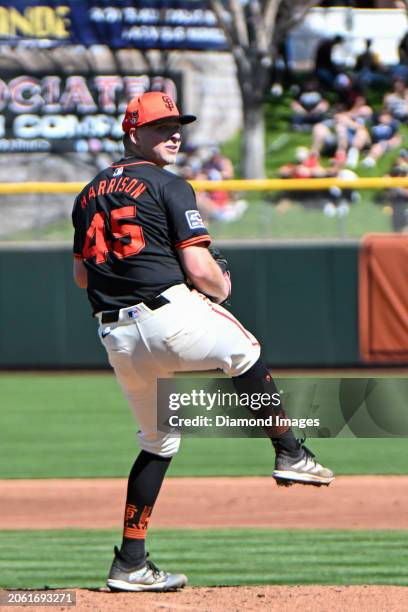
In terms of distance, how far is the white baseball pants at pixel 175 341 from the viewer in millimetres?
4281

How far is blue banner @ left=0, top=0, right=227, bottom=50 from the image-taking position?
2216 cm

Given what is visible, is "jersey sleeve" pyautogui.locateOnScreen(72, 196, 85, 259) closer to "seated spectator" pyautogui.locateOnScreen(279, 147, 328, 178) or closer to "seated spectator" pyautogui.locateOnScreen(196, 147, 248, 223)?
"seated spectator" pyautogui.locateOnScreen(196, 147, 248, 223)

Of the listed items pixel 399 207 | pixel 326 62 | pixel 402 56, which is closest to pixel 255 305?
pixel 399 207

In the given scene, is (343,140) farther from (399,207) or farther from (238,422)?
(238,422)

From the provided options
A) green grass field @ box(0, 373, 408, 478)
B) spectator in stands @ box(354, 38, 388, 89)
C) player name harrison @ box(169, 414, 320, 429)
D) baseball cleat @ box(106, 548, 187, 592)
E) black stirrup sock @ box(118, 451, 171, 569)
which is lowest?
green grass field @ box(0, 373, 408, 478)

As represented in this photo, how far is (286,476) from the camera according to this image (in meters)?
4.46

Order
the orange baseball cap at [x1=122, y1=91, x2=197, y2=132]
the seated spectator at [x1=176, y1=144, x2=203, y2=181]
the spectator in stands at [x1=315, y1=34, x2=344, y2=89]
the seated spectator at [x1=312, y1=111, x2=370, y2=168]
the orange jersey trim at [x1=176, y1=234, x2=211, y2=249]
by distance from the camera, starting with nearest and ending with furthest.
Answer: the orange jersey trim at [x1=176, y1=234, x2=211, y2=249] → the orange baseball cap at [x1=122, y1=91, x2=197, y2=132] → the seated spectator at [x1=176, y1=144, x2=203, y2=181] → the seated spectator at [x1=312, y1=111, x2=370, y2=168] → the spectator in stands at [x1=315, y1=34, x2=344, y2=89]

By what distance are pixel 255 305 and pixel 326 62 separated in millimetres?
10236

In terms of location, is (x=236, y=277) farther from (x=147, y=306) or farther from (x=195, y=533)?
(x=147, y=306)

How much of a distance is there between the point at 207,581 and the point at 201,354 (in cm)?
148

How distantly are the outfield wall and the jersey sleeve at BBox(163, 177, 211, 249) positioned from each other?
8.20 metres

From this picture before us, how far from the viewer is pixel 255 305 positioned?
41.7 ft

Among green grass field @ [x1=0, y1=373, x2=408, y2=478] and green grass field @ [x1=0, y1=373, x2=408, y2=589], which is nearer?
green grass field @ [x1=0, y1=373, x2=408, y2=589]

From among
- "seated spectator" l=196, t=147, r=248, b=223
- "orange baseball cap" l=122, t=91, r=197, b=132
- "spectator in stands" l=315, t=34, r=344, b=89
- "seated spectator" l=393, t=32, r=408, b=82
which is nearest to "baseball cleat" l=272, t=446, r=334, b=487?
"orange baseball cap" l=122, t=91, r=197, b=132
